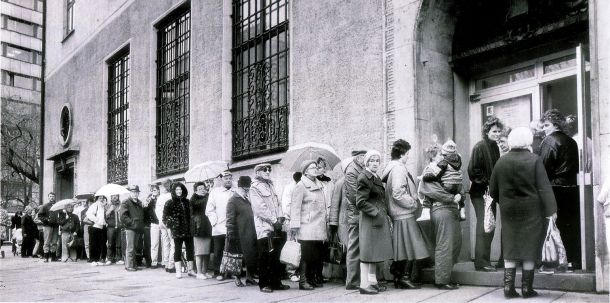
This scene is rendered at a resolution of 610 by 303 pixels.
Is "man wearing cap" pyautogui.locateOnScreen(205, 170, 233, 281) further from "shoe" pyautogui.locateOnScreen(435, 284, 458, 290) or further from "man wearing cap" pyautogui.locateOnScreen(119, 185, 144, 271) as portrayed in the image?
"shoe" pyautogui.locateOnScreen(435, 284, 458, 290)

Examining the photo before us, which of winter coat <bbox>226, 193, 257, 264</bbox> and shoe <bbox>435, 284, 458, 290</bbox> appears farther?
winter coat <bbox>226, 193, 257, 264</bbox>

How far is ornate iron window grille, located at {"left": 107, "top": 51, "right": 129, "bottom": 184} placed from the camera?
18.8m

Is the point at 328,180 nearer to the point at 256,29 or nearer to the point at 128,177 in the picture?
the point at 256,29

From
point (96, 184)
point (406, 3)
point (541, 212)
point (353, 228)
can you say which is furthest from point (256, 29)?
point (96, 184)

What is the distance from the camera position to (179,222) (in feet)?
35.3

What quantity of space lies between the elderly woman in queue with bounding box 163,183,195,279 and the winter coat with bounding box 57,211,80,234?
6057 mm

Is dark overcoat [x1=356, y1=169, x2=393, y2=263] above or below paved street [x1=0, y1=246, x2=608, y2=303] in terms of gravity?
above

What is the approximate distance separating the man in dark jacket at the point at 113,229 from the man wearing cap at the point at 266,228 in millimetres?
6033

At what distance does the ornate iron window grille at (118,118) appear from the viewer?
18.8 metres

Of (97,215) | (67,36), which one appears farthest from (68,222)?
(67,36)

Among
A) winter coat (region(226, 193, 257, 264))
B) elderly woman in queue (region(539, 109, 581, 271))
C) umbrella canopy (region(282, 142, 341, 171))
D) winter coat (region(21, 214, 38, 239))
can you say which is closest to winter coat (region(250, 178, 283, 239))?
winter coat (region(226, 193, 257, 264))

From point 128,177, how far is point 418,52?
11.0 meters

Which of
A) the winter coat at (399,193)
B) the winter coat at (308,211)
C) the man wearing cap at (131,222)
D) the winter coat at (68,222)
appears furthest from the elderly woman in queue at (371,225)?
the winter coat at (68,222)

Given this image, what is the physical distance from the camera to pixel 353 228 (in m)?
7.93
